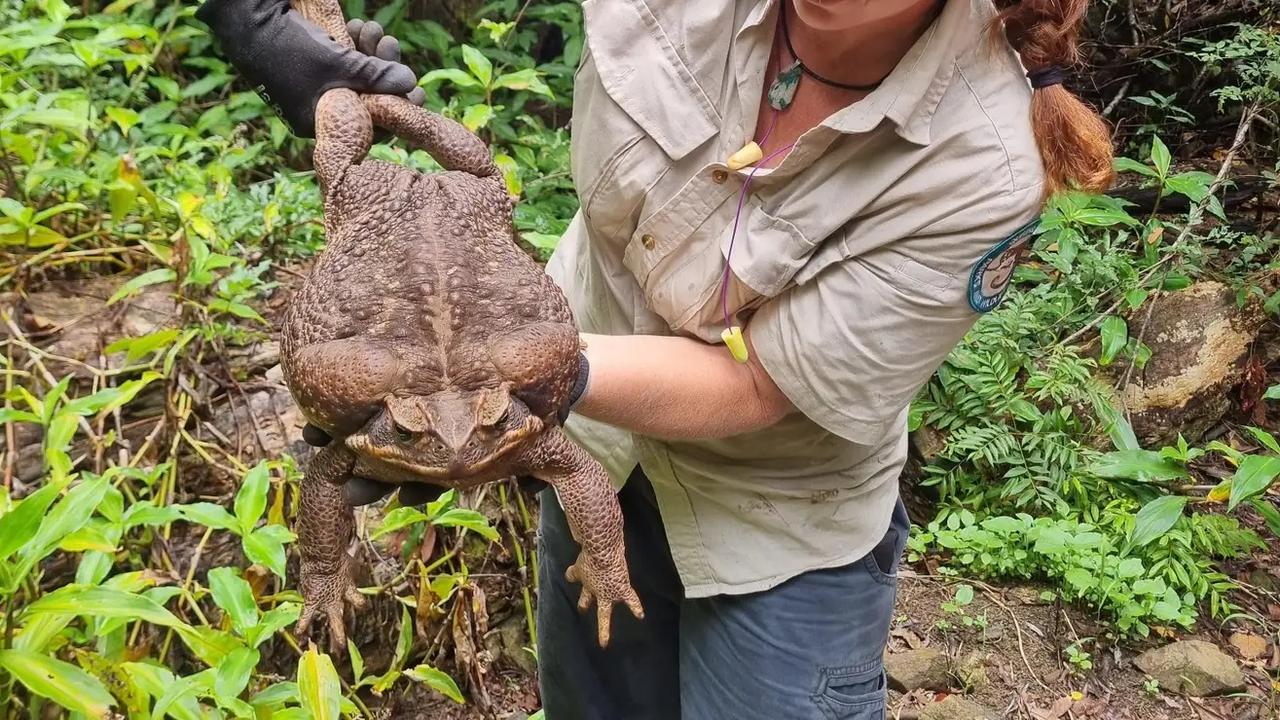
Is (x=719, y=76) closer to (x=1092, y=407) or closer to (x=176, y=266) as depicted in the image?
(x=176, y=266)

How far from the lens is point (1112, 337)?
4.05 m

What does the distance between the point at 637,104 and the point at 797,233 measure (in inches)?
16.8

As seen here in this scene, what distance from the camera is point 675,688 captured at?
264 centimetres

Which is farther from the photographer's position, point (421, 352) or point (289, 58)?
point (289, 58)

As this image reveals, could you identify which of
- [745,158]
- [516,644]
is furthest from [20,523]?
[516,644]

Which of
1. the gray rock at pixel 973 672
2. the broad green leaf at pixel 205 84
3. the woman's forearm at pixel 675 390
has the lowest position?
the gray rock at pixel 973 672

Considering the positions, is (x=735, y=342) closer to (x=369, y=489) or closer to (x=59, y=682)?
(x=369, y=489)

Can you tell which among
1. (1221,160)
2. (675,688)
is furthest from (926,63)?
(1221,160)

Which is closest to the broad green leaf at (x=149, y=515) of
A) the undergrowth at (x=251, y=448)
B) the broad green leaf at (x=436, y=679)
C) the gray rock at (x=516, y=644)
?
the undergrowth at (x=251, y=448)

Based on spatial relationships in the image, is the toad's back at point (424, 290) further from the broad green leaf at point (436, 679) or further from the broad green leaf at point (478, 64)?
the broad green leaf at point (478, 64)

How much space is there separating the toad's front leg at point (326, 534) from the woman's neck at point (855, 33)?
120cm

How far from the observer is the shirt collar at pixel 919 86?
1.67 meters

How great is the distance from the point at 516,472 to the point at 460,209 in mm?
529

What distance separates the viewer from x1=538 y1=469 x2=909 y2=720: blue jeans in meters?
2.14
